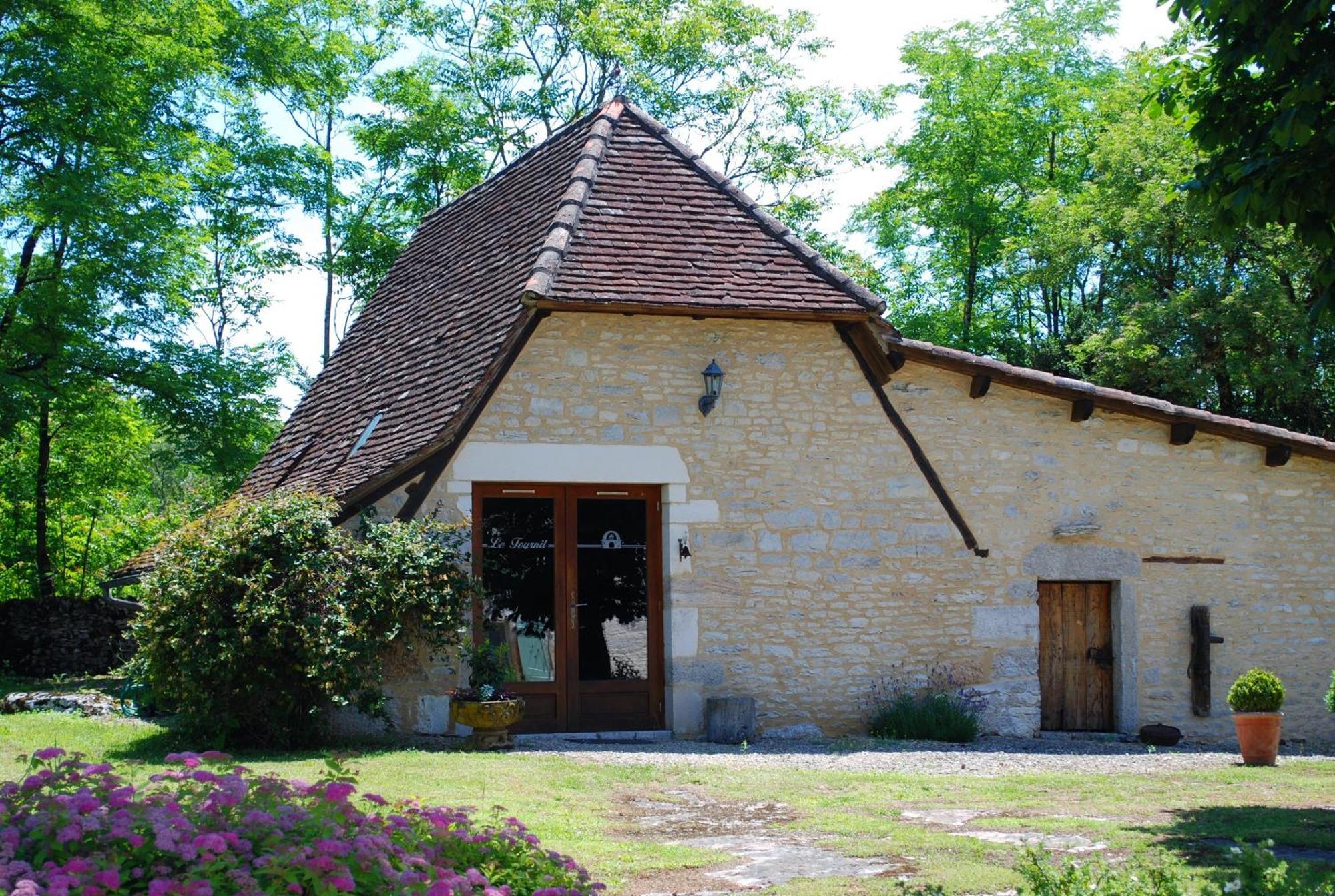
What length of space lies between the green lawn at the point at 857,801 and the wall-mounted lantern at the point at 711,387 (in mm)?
3481

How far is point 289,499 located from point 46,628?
454 inches

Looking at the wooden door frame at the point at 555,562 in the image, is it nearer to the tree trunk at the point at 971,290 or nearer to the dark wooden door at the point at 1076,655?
the dark wooden door at the point at 1076,655

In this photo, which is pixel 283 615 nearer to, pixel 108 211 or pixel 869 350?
pixel 869 350

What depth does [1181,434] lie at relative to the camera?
13.0m

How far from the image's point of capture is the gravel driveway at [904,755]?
386 inches

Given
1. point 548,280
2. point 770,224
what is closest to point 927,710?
point 770,224

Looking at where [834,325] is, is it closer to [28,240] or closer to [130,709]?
[130,709]

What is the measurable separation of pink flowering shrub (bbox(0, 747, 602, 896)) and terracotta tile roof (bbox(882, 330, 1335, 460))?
26.3ft

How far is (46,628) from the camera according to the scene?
19953mm

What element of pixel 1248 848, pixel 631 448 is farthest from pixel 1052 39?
pixel 1248 848

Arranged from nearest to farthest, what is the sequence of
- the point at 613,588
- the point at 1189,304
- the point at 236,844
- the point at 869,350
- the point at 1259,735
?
1. the point at 236,844
2. the point at 1259,735
3. the point at 613,588
4. the point at 869,350
5. the point at 1189,304

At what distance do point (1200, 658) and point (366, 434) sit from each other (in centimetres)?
816

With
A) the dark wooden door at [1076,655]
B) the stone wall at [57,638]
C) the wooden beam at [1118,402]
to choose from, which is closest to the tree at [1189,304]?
the wooden beam at [1118,402]

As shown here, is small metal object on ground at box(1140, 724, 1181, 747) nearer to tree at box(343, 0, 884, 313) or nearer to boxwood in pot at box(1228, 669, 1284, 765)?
boxwood in pot at box(1228, 669, 1284, 765)
